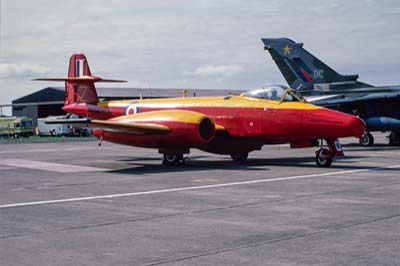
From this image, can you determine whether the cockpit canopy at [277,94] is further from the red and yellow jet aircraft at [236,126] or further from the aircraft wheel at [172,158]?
the aircraft wheel at [172,158]

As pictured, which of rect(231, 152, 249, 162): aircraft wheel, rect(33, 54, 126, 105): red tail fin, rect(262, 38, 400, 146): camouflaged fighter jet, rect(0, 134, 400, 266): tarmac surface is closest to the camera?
rect(0, 134, 400, 266): tarmac surface

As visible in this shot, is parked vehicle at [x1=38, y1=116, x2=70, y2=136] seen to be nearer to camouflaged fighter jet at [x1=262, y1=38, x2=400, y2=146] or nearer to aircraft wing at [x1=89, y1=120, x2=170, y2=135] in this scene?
camouflaged fighter jet at [x1=262, y1=38, x2=400, y2=146]

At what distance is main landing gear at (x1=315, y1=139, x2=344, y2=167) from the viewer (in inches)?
691

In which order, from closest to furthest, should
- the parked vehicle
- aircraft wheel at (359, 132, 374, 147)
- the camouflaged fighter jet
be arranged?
the camouflaged fighter jet → aircraft wheel at (359, 132, 374, 147) → the parked vehicle

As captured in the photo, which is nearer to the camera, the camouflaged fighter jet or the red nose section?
the red nose section

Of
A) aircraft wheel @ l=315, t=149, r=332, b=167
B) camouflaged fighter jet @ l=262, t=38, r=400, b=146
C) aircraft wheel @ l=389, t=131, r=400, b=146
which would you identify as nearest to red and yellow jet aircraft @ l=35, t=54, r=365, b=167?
aircraft wheel @ l=315, t=149, r=332, b=167

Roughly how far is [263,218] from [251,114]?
9.57 m

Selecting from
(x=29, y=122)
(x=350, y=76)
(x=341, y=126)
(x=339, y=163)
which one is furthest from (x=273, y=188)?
(x=29, y=122)

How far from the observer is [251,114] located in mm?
18203

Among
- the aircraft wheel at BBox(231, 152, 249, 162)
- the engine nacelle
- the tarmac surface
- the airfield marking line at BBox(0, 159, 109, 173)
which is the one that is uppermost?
the engine nacelle

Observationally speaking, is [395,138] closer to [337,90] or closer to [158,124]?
[337,90]

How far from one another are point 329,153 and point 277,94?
2299mm

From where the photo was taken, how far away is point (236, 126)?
60.6ft

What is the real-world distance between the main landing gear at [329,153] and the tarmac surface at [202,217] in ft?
2.36
